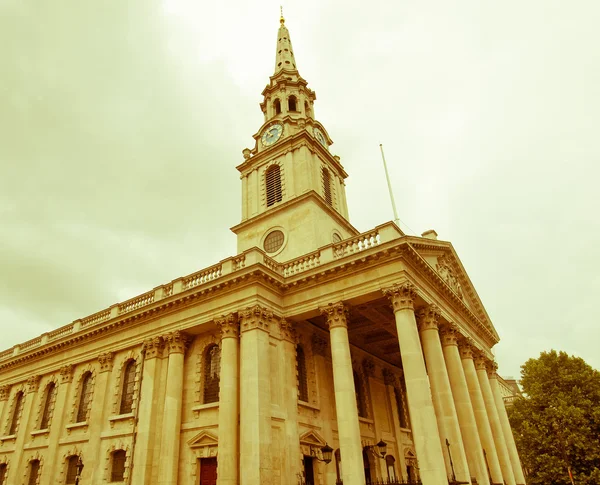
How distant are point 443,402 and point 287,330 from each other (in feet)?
25.5

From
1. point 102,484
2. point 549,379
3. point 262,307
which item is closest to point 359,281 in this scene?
point 262,307

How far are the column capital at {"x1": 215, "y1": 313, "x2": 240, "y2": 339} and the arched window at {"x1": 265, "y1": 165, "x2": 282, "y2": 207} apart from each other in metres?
12.0

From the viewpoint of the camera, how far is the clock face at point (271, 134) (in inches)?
1308

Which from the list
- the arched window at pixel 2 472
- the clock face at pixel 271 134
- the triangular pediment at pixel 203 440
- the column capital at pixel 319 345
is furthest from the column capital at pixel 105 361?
the clock face at pixel 271 134

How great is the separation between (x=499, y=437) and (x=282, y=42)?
123ft

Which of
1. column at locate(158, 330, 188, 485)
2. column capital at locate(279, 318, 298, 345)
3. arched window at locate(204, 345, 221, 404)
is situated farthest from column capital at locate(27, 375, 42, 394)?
Answer: column capital at locate(279, 318, 298, 345)

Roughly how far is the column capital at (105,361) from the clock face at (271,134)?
18.7 meters

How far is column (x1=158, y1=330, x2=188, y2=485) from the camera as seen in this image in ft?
64.0

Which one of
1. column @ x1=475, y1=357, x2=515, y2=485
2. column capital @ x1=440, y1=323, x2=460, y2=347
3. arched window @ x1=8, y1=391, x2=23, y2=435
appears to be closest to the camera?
column capital @ x1=440, y1=323, x2=460, y2=347

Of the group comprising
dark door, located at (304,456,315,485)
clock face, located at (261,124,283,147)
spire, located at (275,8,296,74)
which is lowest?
dark door, located at (304,456,315,485)

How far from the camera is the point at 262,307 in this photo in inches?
784

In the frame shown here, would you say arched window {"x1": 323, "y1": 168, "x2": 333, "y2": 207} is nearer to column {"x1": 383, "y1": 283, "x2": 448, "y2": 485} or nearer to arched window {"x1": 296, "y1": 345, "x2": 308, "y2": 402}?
arched window {"x1": 296, "y1": 345, "x2": 308, "y2": 402}

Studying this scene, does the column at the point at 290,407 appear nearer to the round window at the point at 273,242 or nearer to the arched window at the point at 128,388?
the round window at the point at 273,242

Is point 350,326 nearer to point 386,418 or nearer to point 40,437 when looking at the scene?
point 386,418
